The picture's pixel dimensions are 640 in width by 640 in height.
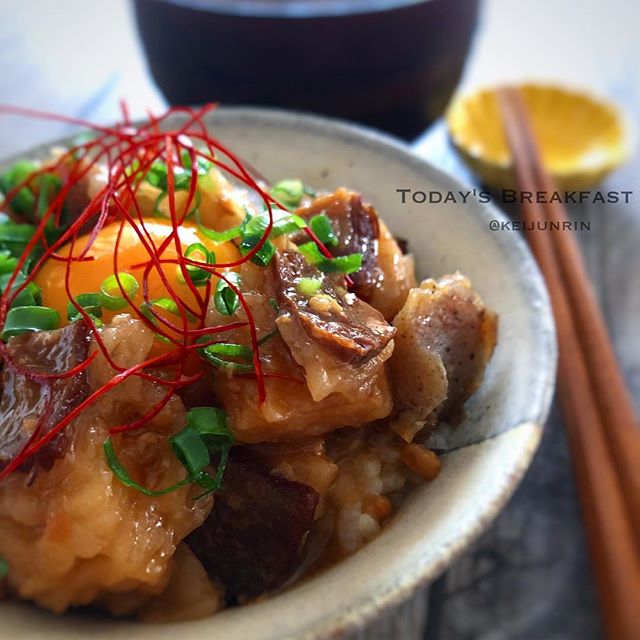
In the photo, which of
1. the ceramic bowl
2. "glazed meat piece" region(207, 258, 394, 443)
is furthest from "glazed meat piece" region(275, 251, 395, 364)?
the ceramic bowl

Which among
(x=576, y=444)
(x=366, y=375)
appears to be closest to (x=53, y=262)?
(x=366, y=375)

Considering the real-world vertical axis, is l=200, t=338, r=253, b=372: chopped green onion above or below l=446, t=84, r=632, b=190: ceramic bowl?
above

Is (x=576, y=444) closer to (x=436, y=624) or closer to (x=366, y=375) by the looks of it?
(x=436, y=624)

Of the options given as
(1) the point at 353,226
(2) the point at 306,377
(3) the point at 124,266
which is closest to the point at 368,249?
(1) the point at 353,226

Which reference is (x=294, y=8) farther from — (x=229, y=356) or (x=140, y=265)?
(x=229, y=356)

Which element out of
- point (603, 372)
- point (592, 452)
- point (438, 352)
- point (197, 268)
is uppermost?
point (197, 268)

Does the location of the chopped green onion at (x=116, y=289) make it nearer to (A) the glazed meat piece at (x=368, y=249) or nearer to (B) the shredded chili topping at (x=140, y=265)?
(B) the shredded chili topping at (x=140, y=265)

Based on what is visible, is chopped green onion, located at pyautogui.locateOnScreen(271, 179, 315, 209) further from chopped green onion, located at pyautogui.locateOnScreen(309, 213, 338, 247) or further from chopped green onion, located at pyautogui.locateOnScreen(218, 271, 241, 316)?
chopped green onion, located at pyautogui.locateOnScreen(218, 271, 241, 316)
